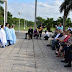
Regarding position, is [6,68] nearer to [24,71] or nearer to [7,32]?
[24,71]

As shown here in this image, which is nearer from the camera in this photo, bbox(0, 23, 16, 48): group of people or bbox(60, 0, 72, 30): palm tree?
bbox(0, 23, 16, 48): group of people

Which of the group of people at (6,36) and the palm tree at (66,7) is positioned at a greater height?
the palm tree at (66,7)

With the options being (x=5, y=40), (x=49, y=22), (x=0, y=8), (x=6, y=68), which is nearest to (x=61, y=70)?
(x=6, y=68)

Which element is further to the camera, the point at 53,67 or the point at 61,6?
the point at 61,6

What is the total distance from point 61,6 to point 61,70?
18.8m

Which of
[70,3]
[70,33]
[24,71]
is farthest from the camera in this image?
[70,3]

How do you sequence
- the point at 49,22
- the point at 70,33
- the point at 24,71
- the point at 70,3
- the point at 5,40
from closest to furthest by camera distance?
the point at 24,71
the point at 70,33
the point at 5,40
the point at 70,3
the point at 49,22

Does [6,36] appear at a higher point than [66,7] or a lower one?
lower

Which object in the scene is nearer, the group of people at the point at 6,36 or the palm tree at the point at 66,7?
the group of people at the point at 6,36

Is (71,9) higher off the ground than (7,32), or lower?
higher

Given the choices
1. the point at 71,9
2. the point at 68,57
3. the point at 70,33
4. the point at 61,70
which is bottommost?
the point at 61,70

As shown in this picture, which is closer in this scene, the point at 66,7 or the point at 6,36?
→ the point at 6,36

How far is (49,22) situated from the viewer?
35.8 m

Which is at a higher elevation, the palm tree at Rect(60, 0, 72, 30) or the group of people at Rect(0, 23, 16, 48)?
the palm tree at Rect(60, 0, 72, 30)
